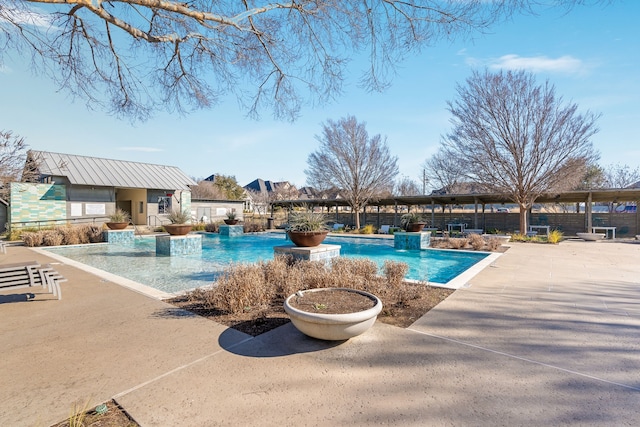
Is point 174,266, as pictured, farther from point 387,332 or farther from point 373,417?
point 373,417

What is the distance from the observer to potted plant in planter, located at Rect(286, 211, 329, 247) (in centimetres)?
694

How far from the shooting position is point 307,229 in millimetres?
7168

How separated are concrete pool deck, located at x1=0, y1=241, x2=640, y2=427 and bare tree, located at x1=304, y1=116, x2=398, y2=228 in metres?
16.2

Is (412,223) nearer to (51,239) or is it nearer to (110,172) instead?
(51,239)

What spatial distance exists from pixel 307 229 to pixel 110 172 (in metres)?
21.0

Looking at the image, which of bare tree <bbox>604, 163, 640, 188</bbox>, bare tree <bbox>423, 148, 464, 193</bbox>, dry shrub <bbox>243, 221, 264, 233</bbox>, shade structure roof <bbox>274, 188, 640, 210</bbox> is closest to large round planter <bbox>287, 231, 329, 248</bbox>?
shade structure roof <bbox>274, 188, 640, 210</bbox>

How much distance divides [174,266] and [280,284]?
5.52 metres

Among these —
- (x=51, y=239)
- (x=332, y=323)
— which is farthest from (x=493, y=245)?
(x=51, y=239)

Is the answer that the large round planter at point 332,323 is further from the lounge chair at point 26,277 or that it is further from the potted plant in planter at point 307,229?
the lounge chair at point 26,277

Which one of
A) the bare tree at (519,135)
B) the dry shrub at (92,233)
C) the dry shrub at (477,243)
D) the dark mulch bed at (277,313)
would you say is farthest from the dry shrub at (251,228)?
the dark mulch bed at (277,313)

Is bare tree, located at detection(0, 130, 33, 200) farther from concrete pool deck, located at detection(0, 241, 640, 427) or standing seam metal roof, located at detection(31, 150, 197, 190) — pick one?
concrete pool deck, located at detection(0, 241, 640, 427)

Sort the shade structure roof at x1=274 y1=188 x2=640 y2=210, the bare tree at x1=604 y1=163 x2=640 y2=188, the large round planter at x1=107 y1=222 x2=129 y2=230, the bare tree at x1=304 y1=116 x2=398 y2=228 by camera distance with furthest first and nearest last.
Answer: the bare tree at x1=604 y1=163 x2=640 y2=188, the bare tree at x1=304 y1=116 x2=398 y2=228, the shade structure roof at x1=274 y1=188 x2=640 y2=210, the large round planter at x1=107 y1=222 x2=129 y2=230

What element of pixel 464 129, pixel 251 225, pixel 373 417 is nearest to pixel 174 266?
pixel 373 417

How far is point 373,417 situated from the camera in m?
1.98
